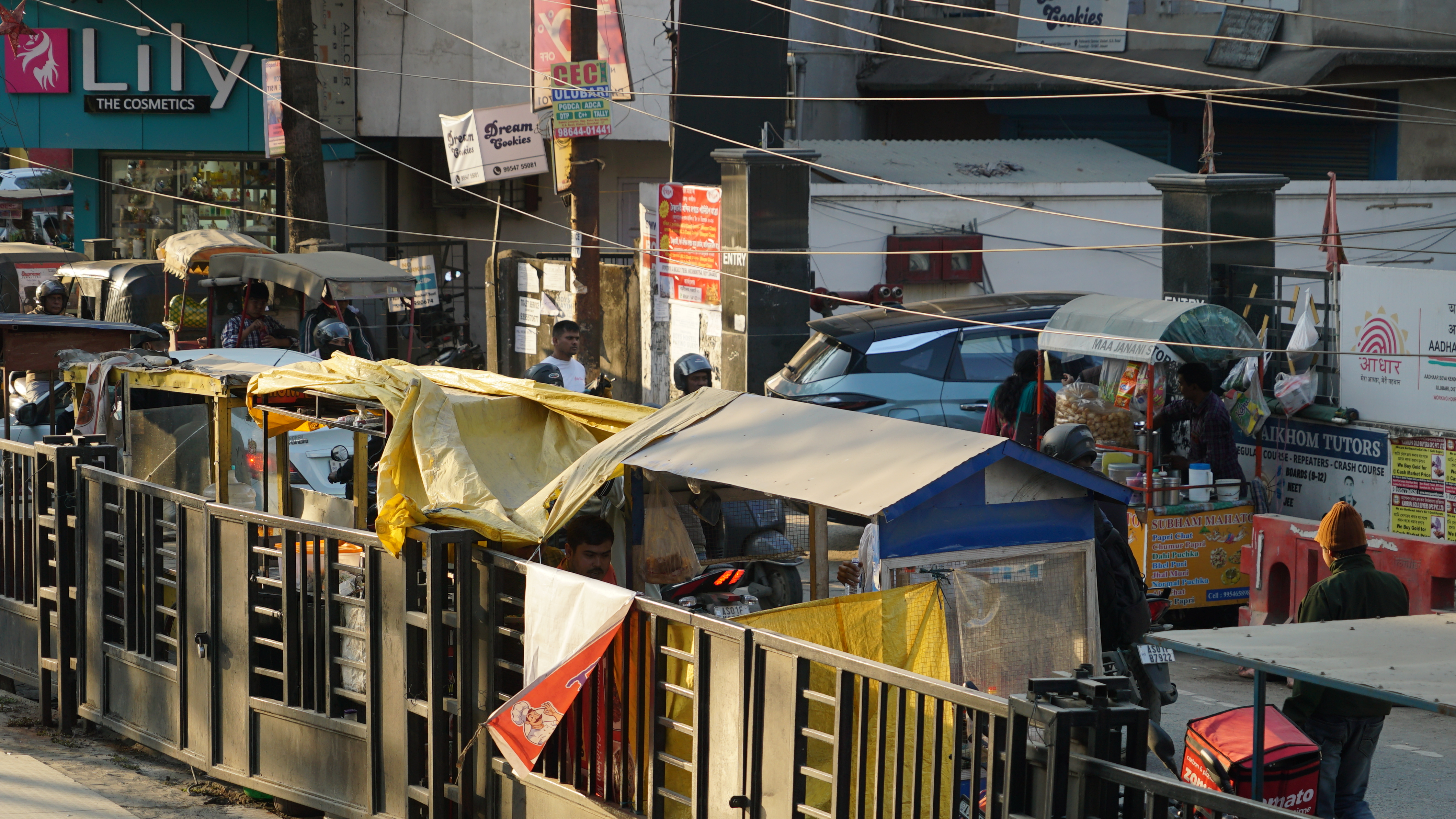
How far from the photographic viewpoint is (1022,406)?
36.7 ft

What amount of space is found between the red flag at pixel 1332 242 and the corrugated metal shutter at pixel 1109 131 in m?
11.4

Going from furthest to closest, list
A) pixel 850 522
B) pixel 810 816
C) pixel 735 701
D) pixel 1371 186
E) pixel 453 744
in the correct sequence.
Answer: pixel 1371 186 → pixel 850 522 → pixel 453 744 → pixel 735 701 → pixel 810 816

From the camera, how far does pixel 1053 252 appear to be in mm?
20047

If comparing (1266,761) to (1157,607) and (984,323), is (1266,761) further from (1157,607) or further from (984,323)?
(984,323)

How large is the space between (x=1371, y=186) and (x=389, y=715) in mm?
17656

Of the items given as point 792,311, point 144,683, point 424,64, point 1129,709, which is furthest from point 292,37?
point 1129,709

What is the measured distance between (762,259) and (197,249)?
6.56m

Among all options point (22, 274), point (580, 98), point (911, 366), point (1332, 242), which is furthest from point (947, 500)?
point (22, 274)

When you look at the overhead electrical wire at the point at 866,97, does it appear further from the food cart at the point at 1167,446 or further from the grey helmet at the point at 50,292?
the food cart at the point at 1167,446

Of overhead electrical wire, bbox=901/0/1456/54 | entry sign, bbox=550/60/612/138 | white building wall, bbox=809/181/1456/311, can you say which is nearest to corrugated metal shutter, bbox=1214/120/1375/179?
overhead electrical wire, bbox=901/0/1456/54

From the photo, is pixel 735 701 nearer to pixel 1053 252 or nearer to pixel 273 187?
pixel 1053 252

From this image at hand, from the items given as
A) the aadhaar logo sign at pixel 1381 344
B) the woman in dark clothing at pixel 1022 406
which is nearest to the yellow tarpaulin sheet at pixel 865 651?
the woman in dark clothing at pixel 1022 406

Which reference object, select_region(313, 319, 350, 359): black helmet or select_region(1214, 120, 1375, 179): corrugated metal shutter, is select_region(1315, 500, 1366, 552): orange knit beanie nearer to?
select_region(313, 319, 350, 359): black helmet

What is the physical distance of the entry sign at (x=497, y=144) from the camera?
17.5 metres
